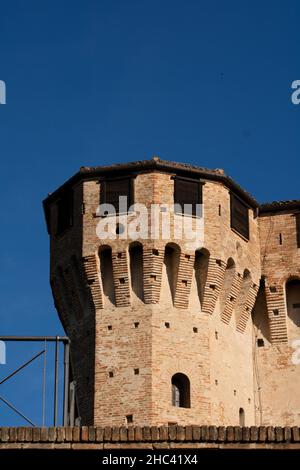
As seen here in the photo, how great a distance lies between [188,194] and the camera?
3744 cm

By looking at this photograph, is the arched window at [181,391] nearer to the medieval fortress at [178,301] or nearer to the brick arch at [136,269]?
the medieval fortress at [178,301]

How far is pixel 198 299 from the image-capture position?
37.2 metres

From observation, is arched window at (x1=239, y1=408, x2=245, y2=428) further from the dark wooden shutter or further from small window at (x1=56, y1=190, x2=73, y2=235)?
small window at (x1=56, y1=190, x2=73, y2=235)

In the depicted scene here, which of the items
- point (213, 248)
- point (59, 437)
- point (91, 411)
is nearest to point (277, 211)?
point (213, 248)

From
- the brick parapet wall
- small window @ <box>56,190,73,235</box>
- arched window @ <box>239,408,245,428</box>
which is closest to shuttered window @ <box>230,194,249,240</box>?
small window @ <box>56,190,73,235</box>

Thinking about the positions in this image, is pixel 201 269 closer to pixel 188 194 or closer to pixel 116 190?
pixel 188 194

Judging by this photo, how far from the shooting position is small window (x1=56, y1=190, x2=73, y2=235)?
3834cm

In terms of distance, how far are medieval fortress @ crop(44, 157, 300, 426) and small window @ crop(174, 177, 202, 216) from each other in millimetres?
26

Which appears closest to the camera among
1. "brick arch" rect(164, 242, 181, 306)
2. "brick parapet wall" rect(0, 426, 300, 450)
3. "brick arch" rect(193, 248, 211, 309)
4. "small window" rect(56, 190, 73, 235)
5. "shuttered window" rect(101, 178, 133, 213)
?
"brick parapet wall" rect(0, 426, 300, 450)

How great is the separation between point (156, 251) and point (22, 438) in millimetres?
19591

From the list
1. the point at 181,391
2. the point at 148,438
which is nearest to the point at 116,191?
the point at 181,391

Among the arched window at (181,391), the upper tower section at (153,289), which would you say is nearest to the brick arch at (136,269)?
the upper tower section at (153,289)

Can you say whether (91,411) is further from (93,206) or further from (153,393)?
(93,206)

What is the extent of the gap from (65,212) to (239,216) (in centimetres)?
473
